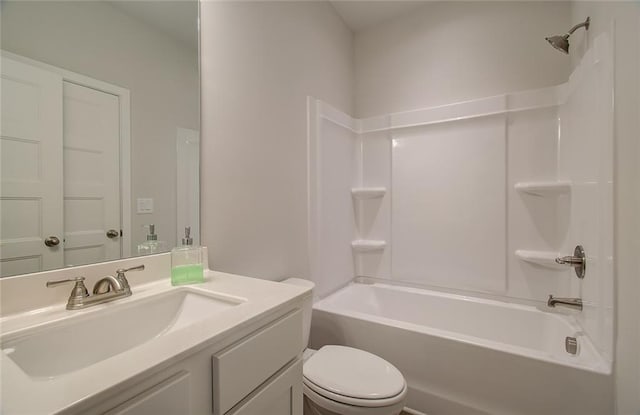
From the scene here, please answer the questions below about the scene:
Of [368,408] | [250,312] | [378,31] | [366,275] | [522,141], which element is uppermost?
[378,31]

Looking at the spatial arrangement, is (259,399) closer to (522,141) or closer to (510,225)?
(510,225)

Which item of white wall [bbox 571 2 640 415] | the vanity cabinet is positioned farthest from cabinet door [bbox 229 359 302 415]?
white wall [bbox 571 2 640 415]

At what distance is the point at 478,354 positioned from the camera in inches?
50.7

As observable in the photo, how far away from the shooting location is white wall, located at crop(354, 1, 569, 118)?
70.2 inches

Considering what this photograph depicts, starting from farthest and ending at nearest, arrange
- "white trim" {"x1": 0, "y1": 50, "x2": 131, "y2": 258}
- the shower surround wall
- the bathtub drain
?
the shower surround wall < the bathtub drain < "white trim" {"x1": 0, "y1": 50, "x2": 131, "y2": 258}

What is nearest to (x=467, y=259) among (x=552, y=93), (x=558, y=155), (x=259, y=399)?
(x=558, y=155)

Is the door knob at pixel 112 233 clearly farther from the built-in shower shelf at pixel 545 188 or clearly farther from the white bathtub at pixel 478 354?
the built-in shower shelf at pixel 545 188

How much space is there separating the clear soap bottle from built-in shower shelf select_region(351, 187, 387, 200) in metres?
1.59

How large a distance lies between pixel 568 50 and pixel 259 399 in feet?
7.69

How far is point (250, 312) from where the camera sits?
688 millimetres

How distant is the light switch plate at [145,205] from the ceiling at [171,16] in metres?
0.64

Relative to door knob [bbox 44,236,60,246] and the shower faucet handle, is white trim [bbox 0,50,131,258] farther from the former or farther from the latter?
the shower faucet handle

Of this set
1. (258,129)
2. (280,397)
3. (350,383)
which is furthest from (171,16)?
(350,383)

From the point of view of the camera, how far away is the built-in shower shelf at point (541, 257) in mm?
1681
